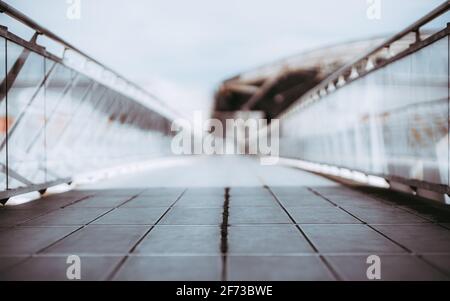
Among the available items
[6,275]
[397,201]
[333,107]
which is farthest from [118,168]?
[6,275]

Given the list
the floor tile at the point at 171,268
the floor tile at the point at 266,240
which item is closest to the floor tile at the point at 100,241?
the floor tile at the point at 171,268

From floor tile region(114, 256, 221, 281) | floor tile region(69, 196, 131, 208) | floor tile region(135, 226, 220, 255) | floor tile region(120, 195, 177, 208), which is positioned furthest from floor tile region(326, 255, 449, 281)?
floor tile region(69, 196, 131, 208)

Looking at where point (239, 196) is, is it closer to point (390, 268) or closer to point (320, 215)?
point (320, 215)

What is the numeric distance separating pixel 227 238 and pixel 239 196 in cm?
311

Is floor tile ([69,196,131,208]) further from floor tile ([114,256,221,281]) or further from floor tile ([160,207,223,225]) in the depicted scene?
floor tile ([114,256,221,281])

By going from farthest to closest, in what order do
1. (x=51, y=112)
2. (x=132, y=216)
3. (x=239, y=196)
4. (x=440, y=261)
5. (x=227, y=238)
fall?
(x=51, y=112), (x=239, y=196), (x=132, y=216), (x=227, y=238), (x=440, y=261)

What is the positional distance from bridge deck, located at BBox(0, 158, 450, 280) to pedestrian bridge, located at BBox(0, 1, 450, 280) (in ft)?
0.06

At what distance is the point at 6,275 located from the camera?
280 centimetres

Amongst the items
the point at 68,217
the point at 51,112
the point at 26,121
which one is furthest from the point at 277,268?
the point at 51,112

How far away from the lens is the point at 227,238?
3832 millimetres

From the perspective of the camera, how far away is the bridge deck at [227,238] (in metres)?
2.86

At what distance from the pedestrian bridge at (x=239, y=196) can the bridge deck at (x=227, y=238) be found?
0.02 meters

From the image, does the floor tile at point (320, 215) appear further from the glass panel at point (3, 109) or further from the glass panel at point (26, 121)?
the glass panel at point (26, 121)
